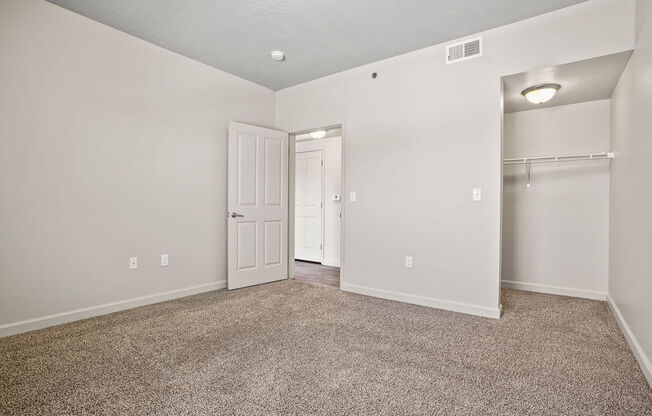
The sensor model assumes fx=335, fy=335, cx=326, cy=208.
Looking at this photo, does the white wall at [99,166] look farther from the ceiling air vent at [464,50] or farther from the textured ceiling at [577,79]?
the textured ceiling at [577,79]

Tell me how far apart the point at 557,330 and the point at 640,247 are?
0.94m

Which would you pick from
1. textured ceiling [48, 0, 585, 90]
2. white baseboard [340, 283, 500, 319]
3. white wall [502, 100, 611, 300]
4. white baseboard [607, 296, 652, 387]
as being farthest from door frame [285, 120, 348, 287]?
white baseboard [607, 296, 652, 387]

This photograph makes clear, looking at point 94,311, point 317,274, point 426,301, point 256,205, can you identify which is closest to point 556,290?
point 426,301

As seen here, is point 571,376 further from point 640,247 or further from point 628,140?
point 628,140

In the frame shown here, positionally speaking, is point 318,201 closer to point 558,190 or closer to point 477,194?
point 477,194

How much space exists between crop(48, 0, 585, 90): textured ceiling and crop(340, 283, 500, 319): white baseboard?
2568 millimetres

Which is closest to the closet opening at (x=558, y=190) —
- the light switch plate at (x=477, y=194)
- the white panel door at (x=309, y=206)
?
the light switch plate at (x=477, y=194)

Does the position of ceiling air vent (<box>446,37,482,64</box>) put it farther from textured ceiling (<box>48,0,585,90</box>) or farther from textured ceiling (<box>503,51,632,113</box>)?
textured ceiling (<box>503,51,632,113</box>)

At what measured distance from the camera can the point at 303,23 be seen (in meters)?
2.98

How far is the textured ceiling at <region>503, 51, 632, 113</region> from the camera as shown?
2.78m

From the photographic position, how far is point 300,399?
5.60 ft

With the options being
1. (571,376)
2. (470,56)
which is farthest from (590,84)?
(571,376)

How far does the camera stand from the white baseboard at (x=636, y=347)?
1.92 meters

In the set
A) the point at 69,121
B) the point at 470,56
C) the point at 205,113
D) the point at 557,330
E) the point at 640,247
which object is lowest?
the point at 557,330
